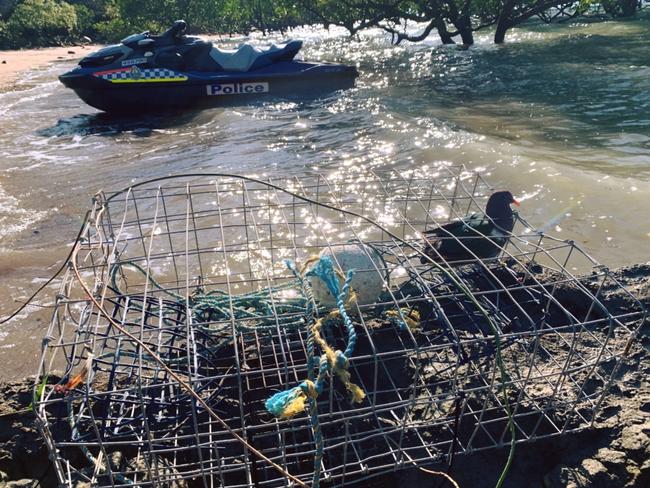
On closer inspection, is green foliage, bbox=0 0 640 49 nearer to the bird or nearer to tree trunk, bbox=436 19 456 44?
tree trunk, bbox=436 19 456 44

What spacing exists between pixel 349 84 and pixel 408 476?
13878 millimetres

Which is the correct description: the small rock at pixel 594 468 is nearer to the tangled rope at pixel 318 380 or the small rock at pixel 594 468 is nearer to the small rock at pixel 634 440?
the small rock at pixel 634 440

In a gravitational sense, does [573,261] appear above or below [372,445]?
below

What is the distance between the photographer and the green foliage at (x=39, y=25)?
32562mm

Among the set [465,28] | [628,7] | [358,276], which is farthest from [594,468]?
[628,7]

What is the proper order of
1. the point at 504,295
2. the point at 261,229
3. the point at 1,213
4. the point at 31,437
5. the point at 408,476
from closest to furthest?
the point at 408,476
the point at 31,437
the point at 504,295
the point at 261,229
the point at 1,213

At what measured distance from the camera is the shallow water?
22.4ft

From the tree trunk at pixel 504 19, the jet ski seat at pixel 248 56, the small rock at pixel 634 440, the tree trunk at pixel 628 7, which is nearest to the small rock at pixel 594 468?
the small rock at pixel 634 440

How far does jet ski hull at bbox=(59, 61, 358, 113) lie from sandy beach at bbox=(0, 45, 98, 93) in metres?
8.31

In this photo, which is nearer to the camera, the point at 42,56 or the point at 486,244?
the point at 486,244

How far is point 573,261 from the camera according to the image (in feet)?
19.8

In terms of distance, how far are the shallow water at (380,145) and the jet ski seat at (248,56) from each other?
1.16 m

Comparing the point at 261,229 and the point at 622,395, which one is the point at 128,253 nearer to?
the point at 261,229

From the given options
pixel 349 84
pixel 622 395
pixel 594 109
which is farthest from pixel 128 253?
pixel 594 109
